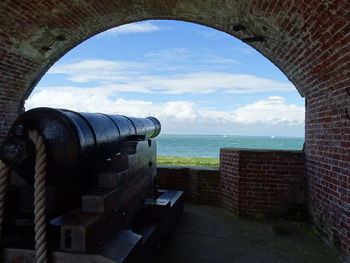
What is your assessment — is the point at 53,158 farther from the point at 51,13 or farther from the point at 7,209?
the point at 51,13

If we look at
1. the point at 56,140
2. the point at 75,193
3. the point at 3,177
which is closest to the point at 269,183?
the point at 75,193

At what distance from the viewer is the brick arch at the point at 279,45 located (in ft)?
10.4

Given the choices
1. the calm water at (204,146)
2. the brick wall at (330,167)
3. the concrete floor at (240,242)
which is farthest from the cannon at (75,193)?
the calm water at (204,146)

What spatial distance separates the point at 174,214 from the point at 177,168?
183 centimetres

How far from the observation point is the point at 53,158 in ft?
7.36

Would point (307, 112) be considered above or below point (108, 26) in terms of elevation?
below

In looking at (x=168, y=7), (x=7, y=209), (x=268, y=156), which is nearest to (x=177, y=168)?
(x=268, y=156)

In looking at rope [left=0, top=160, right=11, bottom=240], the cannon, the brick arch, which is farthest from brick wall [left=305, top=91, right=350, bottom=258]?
rope [left=0, top=160, right=11, bottom=240]

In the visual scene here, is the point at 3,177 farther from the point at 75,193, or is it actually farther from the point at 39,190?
the point at 75,193

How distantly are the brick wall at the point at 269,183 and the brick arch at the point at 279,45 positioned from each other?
29cm

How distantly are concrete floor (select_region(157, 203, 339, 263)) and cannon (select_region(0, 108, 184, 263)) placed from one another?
0.58 metres

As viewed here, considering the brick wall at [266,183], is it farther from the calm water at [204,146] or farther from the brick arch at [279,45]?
the calm water at [204,146]

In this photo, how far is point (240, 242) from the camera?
380 centimetres

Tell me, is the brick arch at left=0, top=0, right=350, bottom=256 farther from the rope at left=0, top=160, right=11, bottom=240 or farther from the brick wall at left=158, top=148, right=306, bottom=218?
the rope at left=0, top=160, right=11, bottom=240
